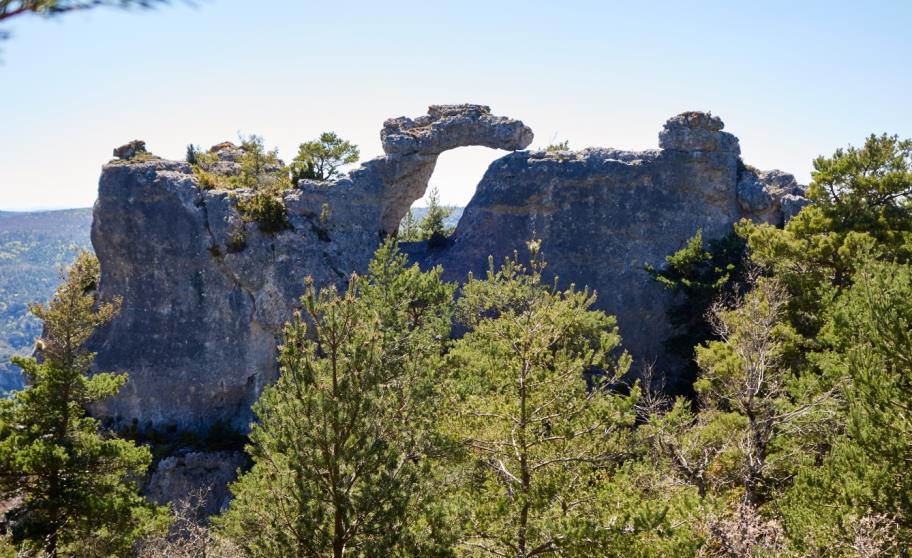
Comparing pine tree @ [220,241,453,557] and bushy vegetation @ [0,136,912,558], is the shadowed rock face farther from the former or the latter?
pine tree @ [220,241,453,557]

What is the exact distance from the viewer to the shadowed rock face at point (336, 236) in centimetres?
2612

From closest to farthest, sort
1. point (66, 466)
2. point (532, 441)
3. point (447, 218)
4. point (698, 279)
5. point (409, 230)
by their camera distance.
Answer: point (532, 441), point (66, 466), point (698, 279), point (409, 230), point (447, 218)

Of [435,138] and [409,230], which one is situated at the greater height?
[435,138]

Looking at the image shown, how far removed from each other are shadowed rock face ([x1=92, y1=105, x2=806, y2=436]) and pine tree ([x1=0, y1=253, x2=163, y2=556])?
1113 centimetres

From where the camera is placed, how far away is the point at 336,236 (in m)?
27.0

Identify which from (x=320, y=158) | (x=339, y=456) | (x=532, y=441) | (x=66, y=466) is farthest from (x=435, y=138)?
(x=339, y=456)

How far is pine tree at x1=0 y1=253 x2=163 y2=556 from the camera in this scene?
508 inches

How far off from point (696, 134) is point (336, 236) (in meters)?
14.7

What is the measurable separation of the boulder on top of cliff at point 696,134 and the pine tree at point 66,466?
2108 centimetres

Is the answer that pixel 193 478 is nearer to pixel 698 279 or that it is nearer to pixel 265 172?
pixel 265 172

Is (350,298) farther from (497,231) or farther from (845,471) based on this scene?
(497,231)

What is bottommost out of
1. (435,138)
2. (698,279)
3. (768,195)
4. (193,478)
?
(193,478)

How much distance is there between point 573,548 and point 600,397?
84.2 inches

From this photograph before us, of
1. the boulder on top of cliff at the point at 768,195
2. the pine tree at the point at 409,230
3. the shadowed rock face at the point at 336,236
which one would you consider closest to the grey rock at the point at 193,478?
the shadowed rock face at the point at 336,236
